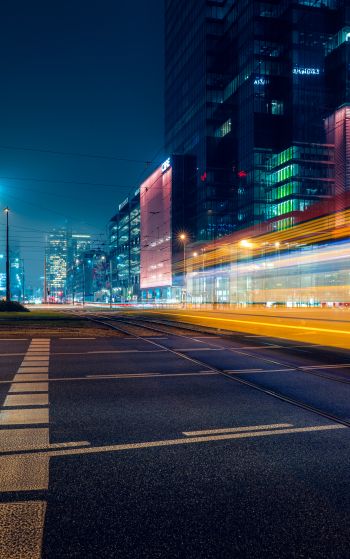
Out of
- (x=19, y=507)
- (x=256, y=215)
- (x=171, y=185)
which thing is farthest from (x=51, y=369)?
(x=171, y=185)

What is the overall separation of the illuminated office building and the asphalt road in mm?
77109

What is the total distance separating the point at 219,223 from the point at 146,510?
300 feet

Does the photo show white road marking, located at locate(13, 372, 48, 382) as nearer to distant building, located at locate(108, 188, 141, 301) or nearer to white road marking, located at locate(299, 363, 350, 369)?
white road marking, located at locate(299, 363, 350, 369)

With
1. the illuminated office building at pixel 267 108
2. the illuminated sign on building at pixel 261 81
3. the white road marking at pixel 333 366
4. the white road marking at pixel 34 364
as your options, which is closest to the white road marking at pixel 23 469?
the white road marking at pixel 34 364

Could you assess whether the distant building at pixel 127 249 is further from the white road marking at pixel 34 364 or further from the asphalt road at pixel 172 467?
the asphalt road at pixel 172 467

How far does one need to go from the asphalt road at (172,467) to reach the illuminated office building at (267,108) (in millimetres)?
77109

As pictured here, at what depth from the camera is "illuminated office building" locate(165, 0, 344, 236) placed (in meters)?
85.4

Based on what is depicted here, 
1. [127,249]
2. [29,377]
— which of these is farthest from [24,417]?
[127,249]

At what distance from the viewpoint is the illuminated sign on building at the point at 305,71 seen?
285 feet

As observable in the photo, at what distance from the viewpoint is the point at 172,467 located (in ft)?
13.8

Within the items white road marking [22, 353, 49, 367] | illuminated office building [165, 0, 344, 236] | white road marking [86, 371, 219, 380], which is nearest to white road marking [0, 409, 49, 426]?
white road marking [86, 371, 219, 380]

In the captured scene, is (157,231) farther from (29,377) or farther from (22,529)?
(22,529)

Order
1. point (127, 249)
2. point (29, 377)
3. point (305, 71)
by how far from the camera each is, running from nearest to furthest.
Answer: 1. point (29, 377)
2. point (305, 71)
3. point (127, 249)

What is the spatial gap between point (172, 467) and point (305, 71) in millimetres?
96202
